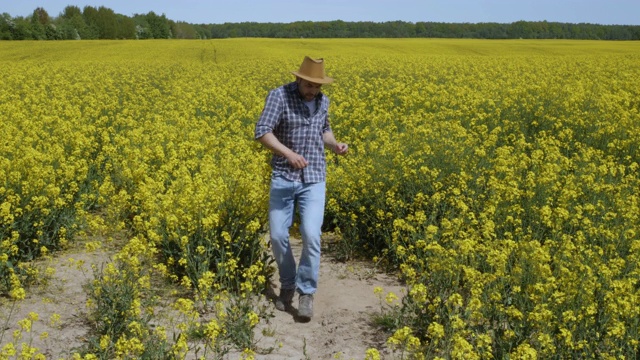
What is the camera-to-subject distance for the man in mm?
4957

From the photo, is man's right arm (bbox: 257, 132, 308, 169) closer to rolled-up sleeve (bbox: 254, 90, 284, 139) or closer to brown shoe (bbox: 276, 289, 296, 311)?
rolled-up sleeve (bbox: 254, 90, 284, 139)

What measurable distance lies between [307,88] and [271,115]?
13.4 inches

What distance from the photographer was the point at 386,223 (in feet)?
22.2

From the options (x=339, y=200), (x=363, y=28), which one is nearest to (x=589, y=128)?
(x=339, y=200)

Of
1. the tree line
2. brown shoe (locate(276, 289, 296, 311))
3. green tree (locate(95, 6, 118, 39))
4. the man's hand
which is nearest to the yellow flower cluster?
brown shoe (locate(276, 289, 296, 311))

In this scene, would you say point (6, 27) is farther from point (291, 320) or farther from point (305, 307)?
point (305, 307)

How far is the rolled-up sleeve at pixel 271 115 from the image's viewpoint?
16.2 ft

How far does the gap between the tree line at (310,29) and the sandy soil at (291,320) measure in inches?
2755

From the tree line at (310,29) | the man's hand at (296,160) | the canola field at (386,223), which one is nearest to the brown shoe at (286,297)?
the canola field at (386,223)

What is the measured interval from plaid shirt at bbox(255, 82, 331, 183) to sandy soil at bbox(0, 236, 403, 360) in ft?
3.63

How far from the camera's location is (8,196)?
5961 mm

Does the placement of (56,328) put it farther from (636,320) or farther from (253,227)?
(636,320)

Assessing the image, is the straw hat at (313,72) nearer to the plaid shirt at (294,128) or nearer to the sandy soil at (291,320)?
the plaid shirt at (294,128)

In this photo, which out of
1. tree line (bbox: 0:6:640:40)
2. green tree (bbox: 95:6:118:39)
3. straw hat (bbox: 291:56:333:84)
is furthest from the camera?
green tree (bbox: 95:6:118:39)
